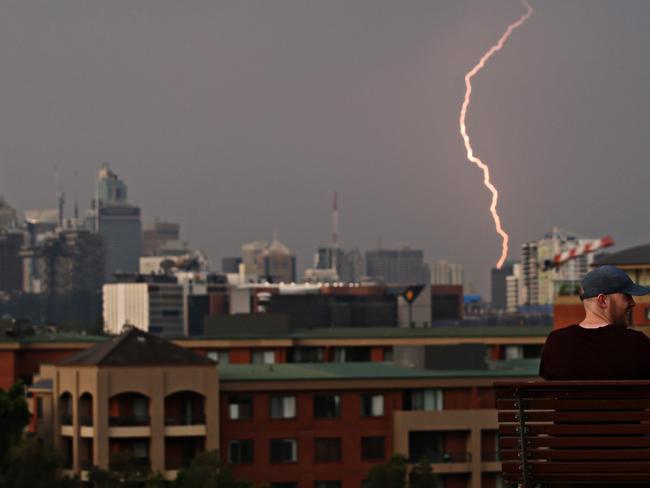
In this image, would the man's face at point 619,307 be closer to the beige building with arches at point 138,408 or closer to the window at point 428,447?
the beige building with arches at point 138,408

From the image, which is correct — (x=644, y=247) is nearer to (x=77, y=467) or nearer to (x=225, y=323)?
(x=77, y=467)

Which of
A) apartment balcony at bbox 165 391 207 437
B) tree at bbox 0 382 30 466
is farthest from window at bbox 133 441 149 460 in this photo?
tree at bbox 0 382 30 466

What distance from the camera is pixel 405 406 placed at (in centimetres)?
8431

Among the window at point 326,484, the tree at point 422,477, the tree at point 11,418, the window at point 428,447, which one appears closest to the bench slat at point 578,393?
the tree at point 422,477

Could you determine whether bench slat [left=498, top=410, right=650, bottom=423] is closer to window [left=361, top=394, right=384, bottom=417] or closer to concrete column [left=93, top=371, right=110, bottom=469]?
concrete column [left=93, top=371, right=110, bottom=469]

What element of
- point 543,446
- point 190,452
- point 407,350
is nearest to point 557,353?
point 543,446

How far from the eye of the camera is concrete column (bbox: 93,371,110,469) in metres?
80.8

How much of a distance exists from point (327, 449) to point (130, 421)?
6.73m

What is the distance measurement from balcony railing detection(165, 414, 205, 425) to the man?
72.5 meters

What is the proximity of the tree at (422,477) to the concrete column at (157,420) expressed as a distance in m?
8.46

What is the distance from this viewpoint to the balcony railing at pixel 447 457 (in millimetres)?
81625

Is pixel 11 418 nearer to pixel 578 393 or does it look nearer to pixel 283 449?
pixel 283 449

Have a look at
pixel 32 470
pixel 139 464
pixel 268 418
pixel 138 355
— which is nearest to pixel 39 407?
pixel 138 355

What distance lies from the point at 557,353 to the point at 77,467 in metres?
71.9
